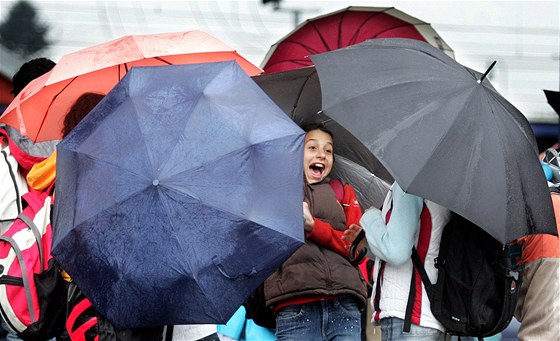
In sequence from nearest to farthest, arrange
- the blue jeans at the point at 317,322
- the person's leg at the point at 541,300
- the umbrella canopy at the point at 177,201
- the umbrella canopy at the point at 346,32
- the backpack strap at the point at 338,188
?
1. the umbrella canopy at the point at 177,201
2. the blue jeans at the point at 317,322
3. the person's leg at the point at 541,300
4. the backpack strap at the point at 338,188
5. the umbrella canopy at the point at 346,32

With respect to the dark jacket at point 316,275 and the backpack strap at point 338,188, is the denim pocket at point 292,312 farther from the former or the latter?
the backpack strap at point 338,188

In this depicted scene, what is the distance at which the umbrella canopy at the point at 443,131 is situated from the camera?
415 centimetres

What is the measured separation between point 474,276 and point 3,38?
10.6 metres

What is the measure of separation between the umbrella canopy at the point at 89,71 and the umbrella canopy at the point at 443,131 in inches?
46.2

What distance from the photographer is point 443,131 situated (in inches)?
167

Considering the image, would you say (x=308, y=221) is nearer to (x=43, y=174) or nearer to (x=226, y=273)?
(x=226, y=273)

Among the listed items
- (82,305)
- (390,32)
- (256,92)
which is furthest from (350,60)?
(390,32)

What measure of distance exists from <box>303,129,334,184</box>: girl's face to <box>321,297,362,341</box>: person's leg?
604mm

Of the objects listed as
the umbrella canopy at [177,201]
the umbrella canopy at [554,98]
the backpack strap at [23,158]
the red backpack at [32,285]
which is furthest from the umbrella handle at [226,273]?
the umbrella canopy at [554,98]

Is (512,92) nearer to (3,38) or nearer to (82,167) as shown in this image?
(3,38)

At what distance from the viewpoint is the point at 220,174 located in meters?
4.01

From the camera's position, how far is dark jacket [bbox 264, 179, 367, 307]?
489cm

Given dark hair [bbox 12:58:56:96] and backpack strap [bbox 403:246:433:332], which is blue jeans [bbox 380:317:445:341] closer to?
backpack strap [bbox 403:246:433:332]

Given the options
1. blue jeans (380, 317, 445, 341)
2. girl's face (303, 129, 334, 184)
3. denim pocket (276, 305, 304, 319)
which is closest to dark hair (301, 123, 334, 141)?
girl's face (303, 129, 334, 184)
